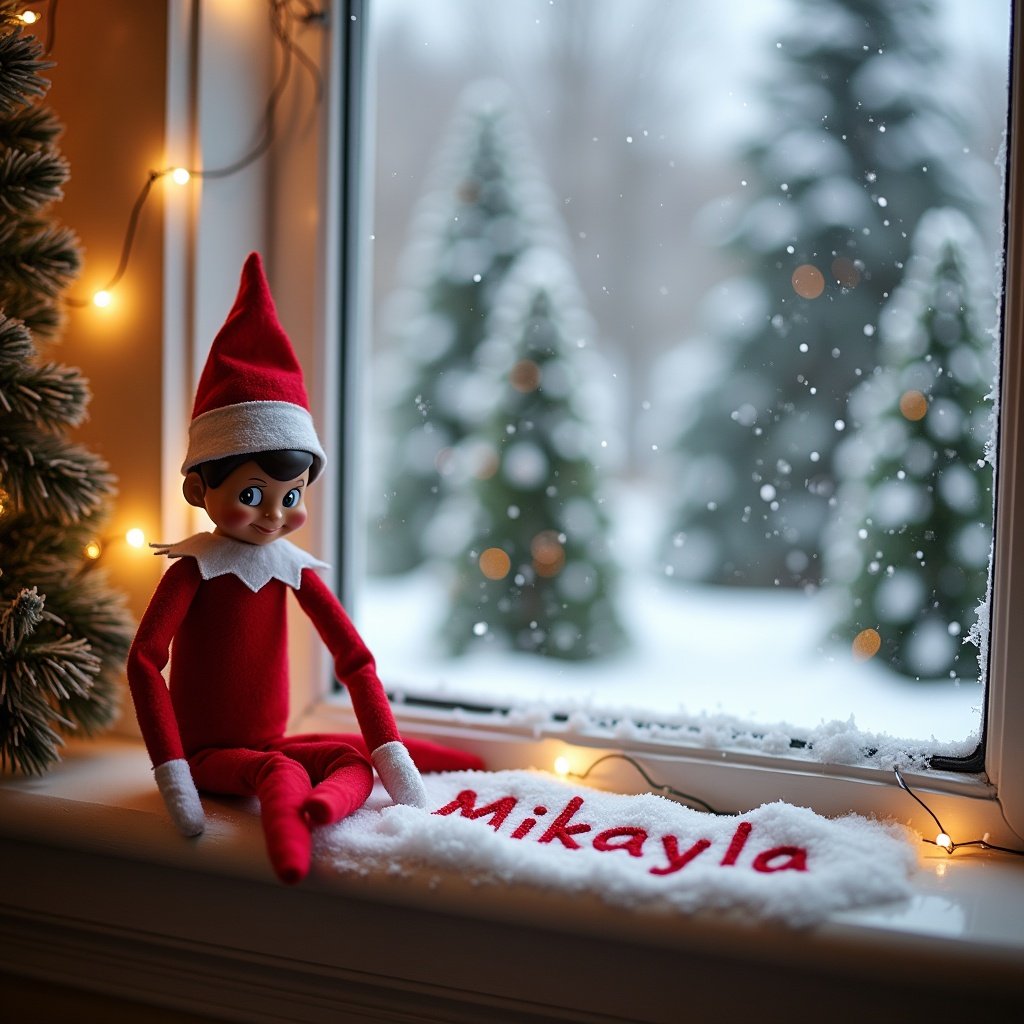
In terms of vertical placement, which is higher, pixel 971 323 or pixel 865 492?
pixel 971 323

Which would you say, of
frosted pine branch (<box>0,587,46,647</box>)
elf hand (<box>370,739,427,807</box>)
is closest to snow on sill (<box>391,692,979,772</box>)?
elf hand (<box>370,739,427,807</box>)

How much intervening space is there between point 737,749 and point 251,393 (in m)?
0.67

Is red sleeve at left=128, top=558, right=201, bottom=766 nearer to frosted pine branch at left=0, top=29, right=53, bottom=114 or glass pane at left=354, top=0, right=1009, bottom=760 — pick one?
glass pane at left=354, top=0, right=1009, bottom=760

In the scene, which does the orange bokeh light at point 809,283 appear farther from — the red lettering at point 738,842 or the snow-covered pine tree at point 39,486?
the snow-covered pine tree at point 39,486

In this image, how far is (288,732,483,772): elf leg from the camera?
1009mm

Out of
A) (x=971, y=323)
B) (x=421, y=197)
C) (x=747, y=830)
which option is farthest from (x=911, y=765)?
(x=421, y=197)

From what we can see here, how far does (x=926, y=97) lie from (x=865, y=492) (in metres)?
0.62

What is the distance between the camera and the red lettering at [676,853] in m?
0.79

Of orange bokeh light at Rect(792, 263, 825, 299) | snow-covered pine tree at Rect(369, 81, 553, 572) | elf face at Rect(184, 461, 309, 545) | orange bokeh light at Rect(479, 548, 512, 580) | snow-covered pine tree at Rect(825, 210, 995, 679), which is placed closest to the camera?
Result: elf face at Rect(184, 461, 309, 545)

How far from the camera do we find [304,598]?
997mm

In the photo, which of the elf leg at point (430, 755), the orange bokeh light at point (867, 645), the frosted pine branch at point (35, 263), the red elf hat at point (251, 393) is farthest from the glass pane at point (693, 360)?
the frosted pine branch at point (35, 263)

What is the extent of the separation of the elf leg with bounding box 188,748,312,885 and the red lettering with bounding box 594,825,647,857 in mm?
273

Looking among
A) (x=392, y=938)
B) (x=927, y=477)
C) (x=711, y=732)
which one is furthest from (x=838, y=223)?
(x=392, y=938)

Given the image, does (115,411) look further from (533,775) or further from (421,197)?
(421,197)
